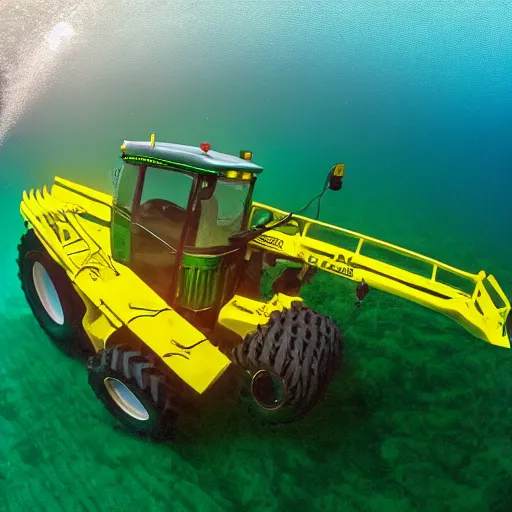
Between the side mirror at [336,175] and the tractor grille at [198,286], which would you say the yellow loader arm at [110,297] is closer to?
the tractor grille at [198,286]

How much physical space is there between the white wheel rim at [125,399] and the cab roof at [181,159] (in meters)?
0.63

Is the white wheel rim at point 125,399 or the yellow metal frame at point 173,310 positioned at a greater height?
the yellow metal frame at point 173,310

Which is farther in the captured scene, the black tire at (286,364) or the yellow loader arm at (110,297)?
the yellow loader arm at (110,297)

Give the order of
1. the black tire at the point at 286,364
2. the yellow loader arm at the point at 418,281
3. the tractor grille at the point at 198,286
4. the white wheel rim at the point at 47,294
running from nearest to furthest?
the black tire at the point at 286,364
the yellow loader arm at the point at 418,281
the tractor grille at the point at 198,286
the white wheel rim at the point at 47,294

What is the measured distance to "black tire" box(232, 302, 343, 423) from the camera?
932 millimetres

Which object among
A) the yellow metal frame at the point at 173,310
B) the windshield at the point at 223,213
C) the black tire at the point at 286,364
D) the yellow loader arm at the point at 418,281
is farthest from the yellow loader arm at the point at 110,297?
the yellow loader arm at the point at 418,281

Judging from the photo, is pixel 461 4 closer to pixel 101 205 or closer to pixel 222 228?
pixel 222 228

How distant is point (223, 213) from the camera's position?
1.16 meters

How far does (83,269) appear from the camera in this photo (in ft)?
4.04

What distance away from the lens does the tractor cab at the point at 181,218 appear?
1.07 metres

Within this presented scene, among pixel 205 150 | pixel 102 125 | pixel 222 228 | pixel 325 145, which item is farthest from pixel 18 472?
pixel 325 145

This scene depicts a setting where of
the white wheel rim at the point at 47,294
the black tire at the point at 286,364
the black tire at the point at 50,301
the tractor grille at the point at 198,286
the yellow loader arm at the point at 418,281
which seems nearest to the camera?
the black tire at the point at 286,364

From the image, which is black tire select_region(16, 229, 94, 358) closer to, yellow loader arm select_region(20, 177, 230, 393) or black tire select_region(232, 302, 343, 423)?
yellow loader arm select_region(20, 177, 230, 393)

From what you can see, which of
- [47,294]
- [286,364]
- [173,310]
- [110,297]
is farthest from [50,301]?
[286,364]
